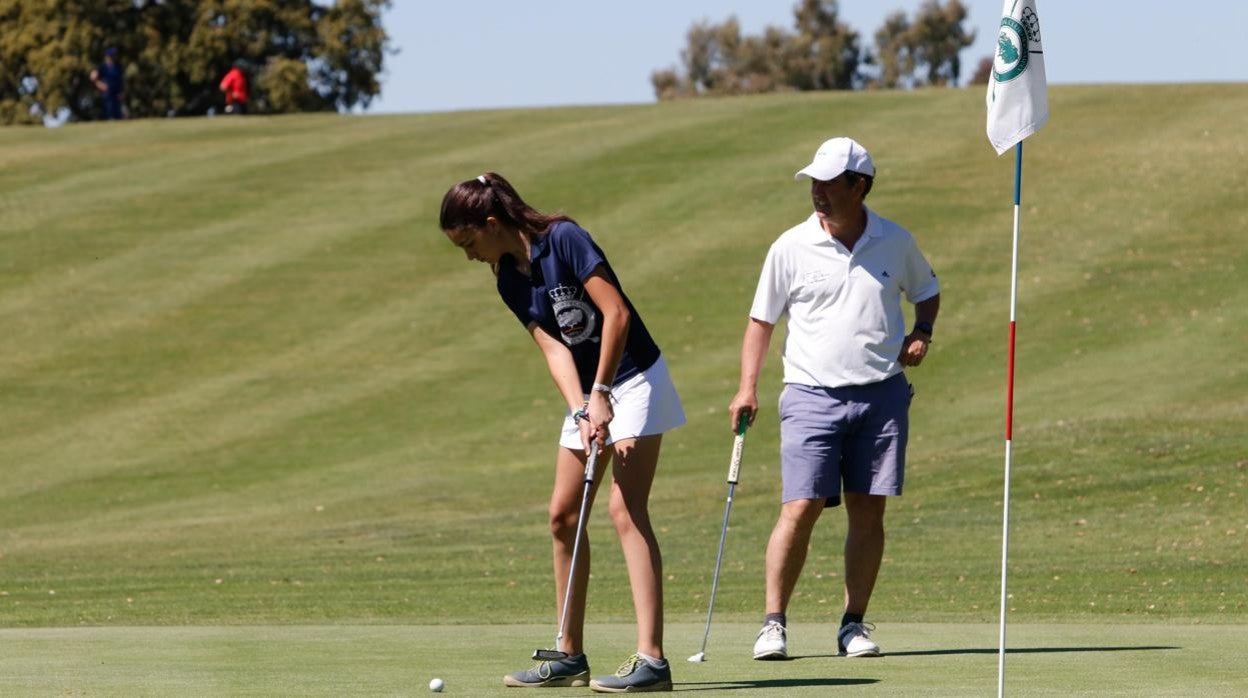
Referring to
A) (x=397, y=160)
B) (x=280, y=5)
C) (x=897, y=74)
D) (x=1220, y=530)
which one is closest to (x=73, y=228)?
(x=397, y=160)

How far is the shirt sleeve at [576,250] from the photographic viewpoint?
287 inches

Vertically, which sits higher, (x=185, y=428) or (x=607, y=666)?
(x=185, y=428)

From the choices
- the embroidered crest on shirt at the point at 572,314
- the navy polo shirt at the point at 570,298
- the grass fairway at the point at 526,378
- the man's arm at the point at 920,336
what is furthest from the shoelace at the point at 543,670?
the man's arm at the point at 920,336

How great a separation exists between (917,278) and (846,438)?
75 cm

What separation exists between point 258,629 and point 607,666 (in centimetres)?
244

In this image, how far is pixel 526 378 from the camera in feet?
83.0

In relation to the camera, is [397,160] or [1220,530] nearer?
[1220,530]

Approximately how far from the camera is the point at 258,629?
32.9 ft

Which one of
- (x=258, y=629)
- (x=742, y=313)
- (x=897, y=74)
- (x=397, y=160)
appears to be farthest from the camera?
(x=897, y=74)

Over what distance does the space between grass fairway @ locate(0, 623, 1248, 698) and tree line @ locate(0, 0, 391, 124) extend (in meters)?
51.5

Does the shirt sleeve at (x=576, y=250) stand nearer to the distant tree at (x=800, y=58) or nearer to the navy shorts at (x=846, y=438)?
the navy shorts at (x=846, y=438)

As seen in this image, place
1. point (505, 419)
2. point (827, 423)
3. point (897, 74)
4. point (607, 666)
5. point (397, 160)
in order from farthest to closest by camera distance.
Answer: point (897, 74)
point (397, 160)
point (505, 419)
point (827, 423)
point (607, 666)

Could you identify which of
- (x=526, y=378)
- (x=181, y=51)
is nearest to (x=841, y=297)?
(x=526, y=378)

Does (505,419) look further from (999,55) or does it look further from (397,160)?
(999,55)
